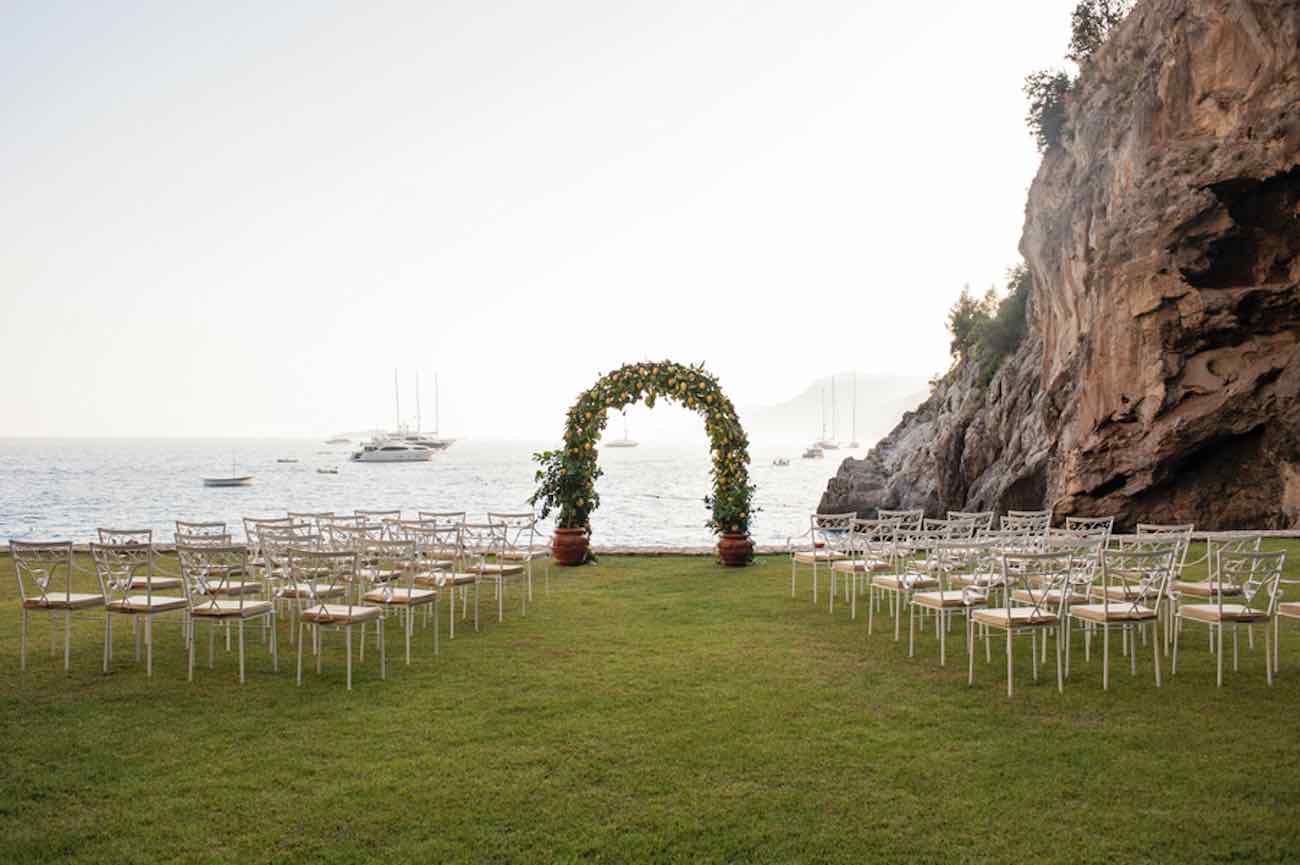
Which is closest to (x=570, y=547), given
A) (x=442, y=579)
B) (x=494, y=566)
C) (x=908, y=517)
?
(x=494, y=566)

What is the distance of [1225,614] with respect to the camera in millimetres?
7617

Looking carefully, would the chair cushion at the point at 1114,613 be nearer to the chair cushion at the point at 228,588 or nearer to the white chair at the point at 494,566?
the white chair at the point at 494,566

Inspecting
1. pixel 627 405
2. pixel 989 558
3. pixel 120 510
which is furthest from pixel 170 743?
pixel 120 510

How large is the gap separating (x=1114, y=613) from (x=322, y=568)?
6.48 metres

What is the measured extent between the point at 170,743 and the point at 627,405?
11.3m

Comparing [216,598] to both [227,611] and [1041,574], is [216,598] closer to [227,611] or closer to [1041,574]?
[227,611]

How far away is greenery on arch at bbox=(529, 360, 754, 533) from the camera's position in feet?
53.9

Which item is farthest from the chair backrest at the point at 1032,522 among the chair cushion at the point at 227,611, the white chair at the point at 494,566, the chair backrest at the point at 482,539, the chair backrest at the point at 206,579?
the chair backrest at the point at 206,579

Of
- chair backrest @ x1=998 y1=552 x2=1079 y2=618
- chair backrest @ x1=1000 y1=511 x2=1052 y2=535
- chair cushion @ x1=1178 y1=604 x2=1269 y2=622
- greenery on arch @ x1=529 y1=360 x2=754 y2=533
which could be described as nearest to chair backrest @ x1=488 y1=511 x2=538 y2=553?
greenery on arch @ x1=529 y1=360 x2=754 y2=533

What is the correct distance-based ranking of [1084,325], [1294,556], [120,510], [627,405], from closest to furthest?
[1294,556], [627,405], [1084,325], [120,510]

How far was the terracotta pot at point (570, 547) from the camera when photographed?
15.8 m

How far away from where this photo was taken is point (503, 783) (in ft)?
18.2

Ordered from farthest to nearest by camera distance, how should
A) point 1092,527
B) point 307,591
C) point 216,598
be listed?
point 1092,527
point 307,591
point 216,598

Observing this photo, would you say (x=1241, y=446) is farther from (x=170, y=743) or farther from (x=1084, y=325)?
(x=170, y=743)
